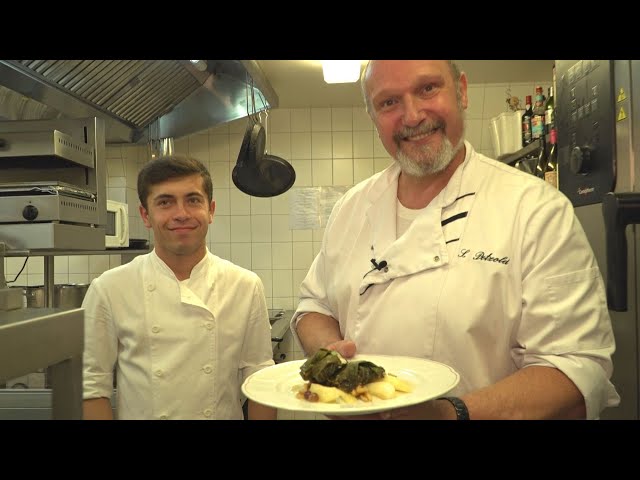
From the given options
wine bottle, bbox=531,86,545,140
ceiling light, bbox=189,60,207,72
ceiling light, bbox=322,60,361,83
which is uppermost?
ceiling light, bbox=322,60,361,83

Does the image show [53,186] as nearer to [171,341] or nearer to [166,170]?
[166,170]

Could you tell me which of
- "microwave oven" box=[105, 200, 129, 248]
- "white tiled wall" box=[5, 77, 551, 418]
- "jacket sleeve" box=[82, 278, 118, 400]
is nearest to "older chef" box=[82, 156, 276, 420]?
"jacket sleeve" box=[82, 278, 118, 400]

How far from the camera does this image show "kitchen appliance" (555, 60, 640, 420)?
28.1 inches

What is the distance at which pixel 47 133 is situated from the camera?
103 cm

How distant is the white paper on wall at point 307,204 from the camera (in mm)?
2650

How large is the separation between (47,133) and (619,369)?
3.65 feet

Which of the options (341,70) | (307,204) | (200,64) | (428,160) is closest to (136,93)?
(200,64)

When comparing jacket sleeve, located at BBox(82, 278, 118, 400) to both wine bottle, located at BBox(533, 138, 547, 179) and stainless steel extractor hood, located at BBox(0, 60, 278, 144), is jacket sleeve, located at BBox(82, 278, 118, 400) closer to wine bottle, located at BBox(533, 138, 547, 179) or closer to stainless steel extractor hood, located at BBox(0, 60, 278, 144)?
stainless steel extractor hood, located at BBox(0, 60, 278, 144)

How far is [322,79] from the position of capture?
2.11m

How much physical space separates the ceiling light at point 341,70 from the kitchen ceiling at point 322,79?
11 cm

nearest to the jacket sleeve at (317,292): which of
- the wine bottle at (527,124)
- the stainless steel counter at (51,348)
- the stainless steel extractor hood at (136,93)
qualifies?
the stainless steel counter at (51,348)

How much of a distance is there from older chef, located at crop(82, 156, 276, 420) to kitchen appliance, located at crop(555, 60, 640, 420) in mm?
643
